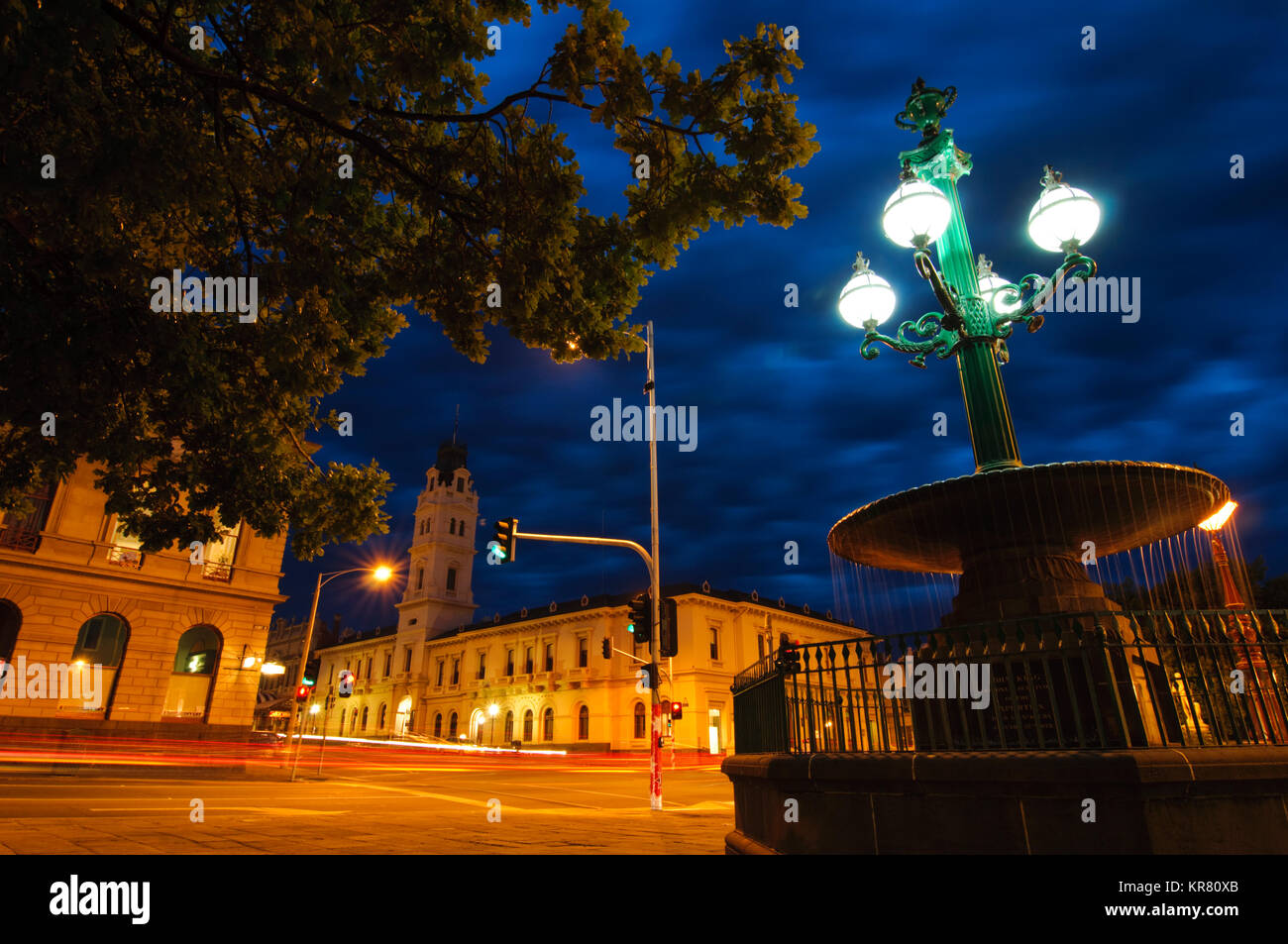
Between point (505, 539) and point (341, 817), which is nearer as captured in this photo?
point (341, 817)

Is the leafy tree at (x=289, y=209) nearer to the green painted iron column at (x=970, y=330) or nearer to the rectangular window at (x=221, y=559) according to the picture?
the green painted iron column at (x=970, y=330)

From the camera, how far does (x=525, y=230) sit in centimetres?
605

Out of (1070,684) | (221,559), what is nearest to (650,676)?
(1070,684)

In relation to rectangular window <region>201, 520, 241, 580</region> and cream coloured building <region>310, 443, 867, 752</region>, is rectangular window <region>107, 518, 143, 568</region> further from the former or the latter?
cream coloured building <region>310, 443, 867, 752</region>

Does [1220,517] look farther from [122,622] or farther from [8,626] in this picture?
[8,626]

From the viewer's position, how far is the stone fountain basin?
549 cm

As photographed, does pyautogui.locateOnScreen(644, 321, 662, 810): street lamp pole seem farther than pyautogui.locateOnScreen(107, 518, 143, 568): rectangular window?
No

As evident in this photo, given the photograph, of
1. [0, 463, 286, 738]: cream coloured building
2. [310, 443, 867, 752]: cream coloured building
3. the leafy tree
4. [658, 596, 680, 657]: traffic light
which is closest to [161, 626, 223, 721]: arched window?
[0, 463, 286, 738]: cream coloured building

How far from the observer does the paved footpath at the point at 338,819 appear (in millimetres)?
7000

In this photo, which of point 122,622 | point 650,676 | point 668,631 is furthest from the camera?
point 122,622

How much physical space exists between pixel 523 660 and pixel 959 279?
57256mm

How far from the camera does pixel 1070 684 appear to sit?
423 centimetres

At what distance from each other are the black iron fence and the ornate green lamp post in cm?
203
